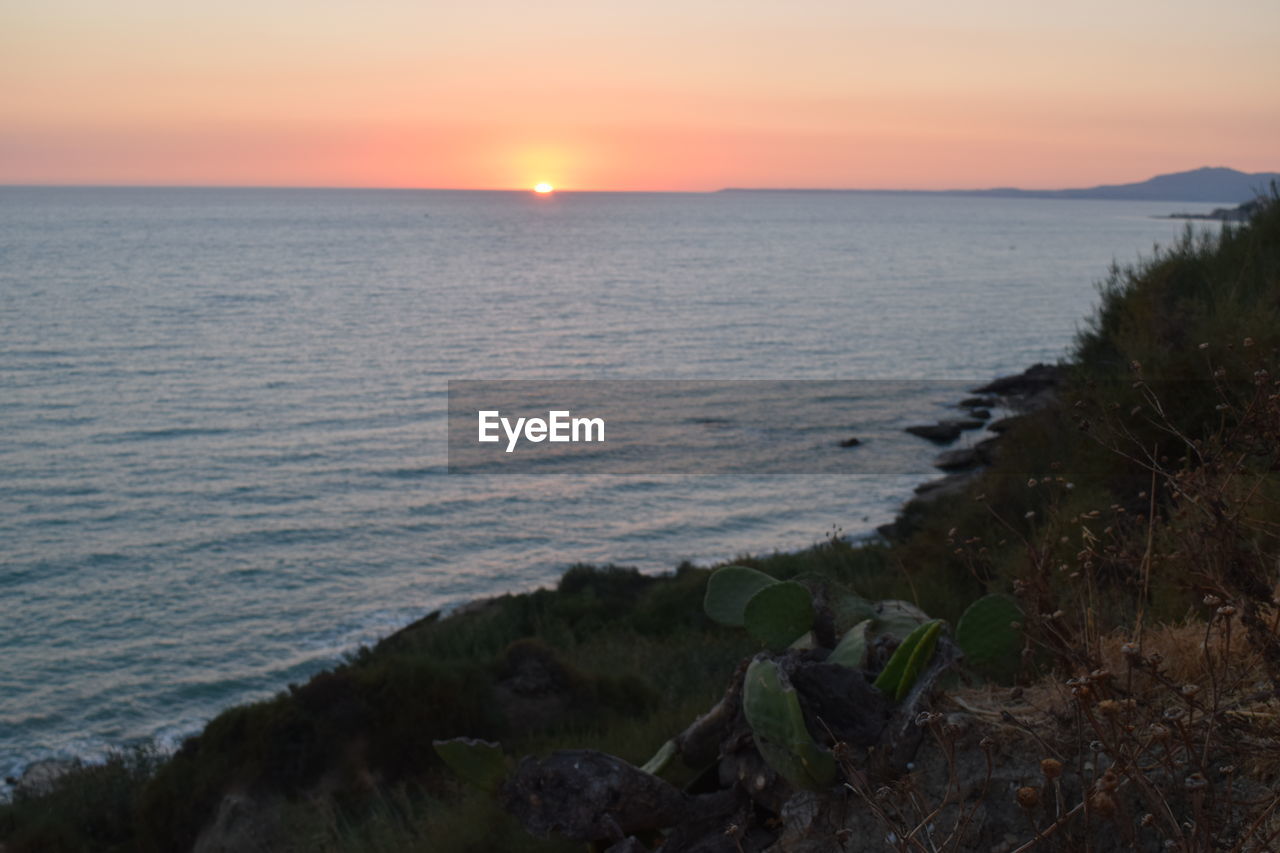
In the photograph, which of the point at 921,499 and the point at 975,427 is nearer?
the point at 921,499

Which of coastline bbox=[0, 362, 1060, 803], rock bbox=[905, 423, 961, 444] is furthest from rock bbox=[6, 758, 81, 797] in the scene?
rock bbox=[905, 423, 961, 444]

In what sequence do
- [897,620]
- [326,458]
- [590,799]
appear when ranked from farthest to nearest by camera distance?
[326,458] → [897,620] → [590,799]

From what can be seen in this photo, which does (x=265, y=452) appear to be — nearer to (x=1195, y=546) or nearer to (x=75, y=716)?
(x=75, y=716)

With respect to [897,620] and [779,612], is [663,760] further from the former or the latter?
[897,620]

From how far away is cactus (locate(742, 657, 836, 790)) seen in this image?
399 centimetres

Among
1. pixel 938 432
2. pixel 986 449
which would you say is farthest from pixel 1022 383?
pixel 986 449

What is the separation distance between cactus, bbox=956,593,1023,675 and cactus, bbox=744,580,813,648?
0.78m

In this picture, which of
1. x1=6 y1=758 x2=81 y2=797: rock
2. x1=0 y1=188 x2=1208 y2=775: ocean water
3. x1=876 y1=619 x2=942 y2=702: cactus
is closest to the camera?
x1=876 y1=619 x2=942 y2=702: cactus

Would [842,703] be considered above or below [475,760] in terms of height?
above

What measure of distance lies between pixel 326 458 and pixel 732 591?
28.6m

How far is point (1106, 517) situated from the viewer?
9.73 meters

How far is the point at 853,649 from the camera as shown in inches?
194

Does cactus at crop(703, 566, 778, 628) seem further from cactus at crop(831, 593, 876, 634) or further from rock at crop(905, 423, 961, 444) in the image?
rock at crop(905, 423, 961, 444)

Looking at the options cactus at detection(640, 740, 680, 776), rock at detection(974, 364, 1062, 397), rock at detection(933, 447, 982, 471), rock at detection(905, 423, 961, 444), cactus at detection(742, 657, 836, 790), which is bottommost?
rock at detection(933, 447, 982, 471)
